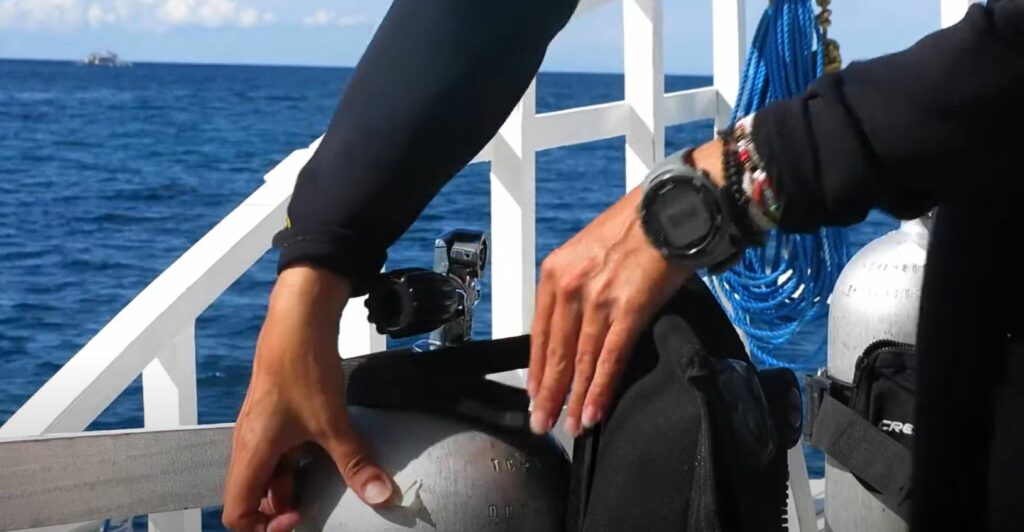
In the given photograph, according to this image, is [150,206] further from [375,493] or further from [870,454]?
[375,493]

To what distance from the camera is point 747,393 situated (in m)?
1.02

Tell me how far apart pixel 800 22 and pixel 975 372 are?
250cm

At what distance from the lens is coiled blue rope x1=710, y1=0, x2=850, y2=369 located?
10.7 ft

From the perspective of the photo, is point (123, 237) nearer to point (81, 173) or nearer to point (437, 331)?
point (81, 173)

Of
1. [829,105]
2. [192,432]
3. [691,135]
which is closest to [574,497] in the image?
[829,105]

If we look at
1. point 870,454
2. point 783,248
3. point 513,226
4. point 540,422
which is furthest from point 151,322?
point 783,248

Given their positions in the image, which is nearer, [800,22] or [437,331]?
[437,331]

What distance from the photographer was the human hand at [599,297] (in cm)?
93

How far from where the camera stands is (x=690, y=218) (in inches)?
35.5

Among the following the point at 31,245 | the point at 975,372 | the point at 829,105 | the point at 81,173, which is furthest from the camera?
the point at 81,173

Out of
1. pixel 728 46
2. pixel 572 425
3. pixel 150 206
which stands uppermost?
pixel 150 206

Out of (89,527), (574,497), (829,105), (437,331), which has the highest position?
(829,105)

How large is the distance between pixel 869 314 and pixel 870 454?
1.10 feet

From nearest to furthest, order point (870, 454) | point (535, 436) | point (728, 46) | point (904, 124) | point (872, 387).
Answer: point (904, 124) → point (535, 436) → point (870, 454) → point (872, 387) → point (728, 46)
